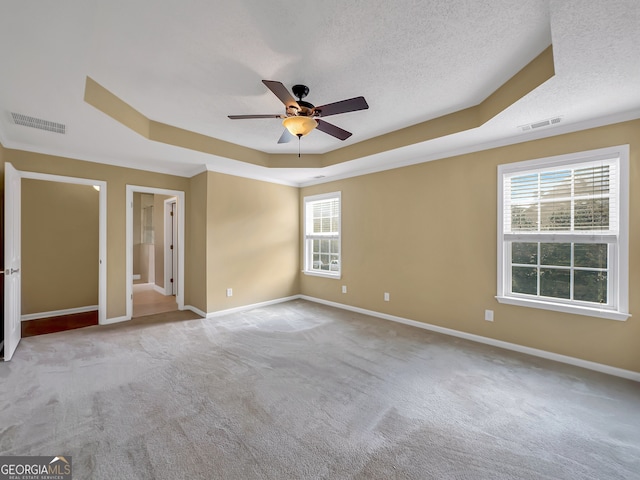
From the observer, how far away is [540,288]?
3055 mm

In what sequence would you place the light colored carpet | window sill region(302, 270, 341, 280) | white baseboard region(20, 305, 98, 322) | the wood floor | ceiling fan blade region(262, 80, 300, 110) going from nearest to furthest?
the light colored carpet
ceiling fan blade region(262, 80, 300, 110)
the wood floor
white baseboard region(20, 305, 98, 322)
window sill region(302, 270, 341, 280)

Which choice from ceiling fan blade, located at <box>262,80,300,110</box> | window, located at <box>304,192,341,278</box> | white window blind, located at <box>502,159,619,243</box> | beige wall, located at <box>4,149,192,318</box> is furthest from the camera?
window, located at <box>304,192,341,278</box>

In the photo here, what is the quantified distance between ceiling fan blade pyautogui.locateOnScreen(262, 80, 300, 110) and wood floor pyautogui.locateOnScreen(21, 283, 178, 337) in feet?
14.1

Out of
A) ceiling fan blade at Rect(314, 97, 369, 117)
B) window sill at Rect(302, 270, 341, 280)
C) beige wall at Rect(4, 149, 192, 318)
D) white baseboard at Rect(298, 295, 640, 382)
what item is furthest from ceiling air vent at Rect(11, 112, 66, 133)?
white baseboard at Rect(298, 295, 640, 382)

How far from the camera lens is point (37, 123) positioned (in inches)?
110

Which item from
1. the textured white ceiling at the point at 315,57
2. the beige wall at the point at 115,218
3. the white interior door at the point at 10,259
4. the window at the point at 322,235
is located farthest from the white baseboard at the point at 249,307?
the textured white ceiling at the point at 315,57

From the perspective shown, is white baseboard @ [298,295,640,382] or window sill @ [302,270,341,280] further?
window sill @ [302,270,341,280]

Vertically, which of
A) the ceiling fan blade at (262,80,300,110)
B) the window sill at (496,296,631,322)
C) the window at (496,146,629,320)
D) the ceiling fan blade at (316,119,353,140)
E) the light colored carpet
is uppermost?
the ceiling fan blade at (262,80,300,110)

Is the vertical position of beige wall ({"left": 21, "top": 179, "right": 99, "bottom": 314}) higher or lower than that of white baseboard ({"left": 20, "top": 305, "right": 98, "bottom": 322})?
higher

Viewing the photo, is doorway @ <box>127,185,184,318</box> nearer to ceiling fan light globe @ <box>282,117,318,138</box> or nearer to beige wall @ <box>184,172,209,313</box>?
beige wall @ <box>184,172,209,313</box>

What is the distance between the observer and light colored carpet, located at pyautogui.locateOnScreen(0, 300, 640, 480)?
1576 millimetres

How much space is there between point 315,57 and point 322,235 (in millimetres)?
3601

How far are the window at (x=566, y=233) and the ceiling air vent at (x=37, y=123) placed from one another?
4993 millimetres

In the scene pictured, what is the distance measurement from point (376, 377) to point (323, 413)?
2.40 ft
